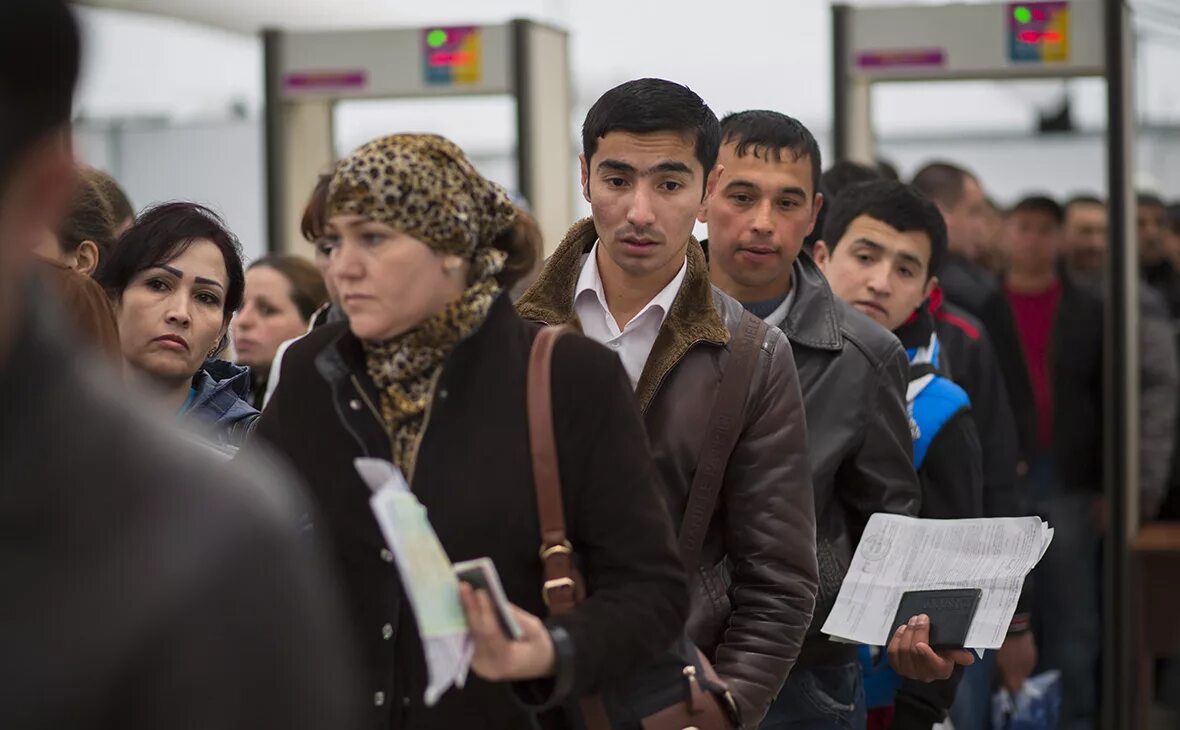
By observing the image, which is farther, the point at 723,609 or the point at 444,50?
the point at 444,50

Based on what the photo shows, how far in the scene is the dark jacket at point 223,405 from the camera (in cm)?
335

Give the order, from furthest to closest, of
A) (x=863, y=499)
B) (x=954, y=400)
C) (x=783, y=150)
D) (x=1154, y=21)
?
(x=1154, y=21) → (x=954, y=400) → (x=783, y=150) → (x=863, y=499)

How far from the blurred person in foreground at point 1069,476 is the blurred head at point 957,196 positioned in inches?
20.6

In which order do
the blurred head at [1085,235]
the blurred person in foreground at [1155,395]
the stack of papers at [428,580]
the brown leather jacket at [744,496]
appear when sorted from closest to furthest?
A: 1. the stack of papers at [428,580]
2. the brown leather jacket at [744,496]
3. the blurred person in foreground at [1155,395]
4. the blurred head at [1085,235]

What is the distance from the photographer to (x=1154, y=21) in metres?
7.24

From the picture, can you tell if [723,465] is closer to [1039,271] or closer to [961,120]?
[1039,271]

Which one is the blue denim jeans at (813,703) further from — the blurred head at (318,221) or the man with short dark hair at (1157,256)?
the man with short dark hair at (1157,256)

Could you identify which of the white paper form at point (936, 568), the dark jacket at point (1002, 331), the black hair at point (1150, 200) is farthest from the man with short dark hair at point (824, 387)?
the black hair at point (1150, 200)

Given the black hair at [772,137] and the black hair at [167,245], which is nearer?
the black hair at [167,245]

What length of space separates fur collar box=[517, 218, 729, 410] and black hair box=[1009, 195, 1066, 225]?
5.42 meters

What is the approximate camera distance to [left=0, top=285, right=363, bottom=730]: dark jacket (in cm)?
109

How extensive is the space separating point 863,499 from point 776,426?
0.72 metres

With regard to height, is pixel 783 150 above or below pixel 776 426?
above

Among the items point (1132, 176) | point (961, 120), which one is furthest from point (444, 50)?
point (961, 120)
